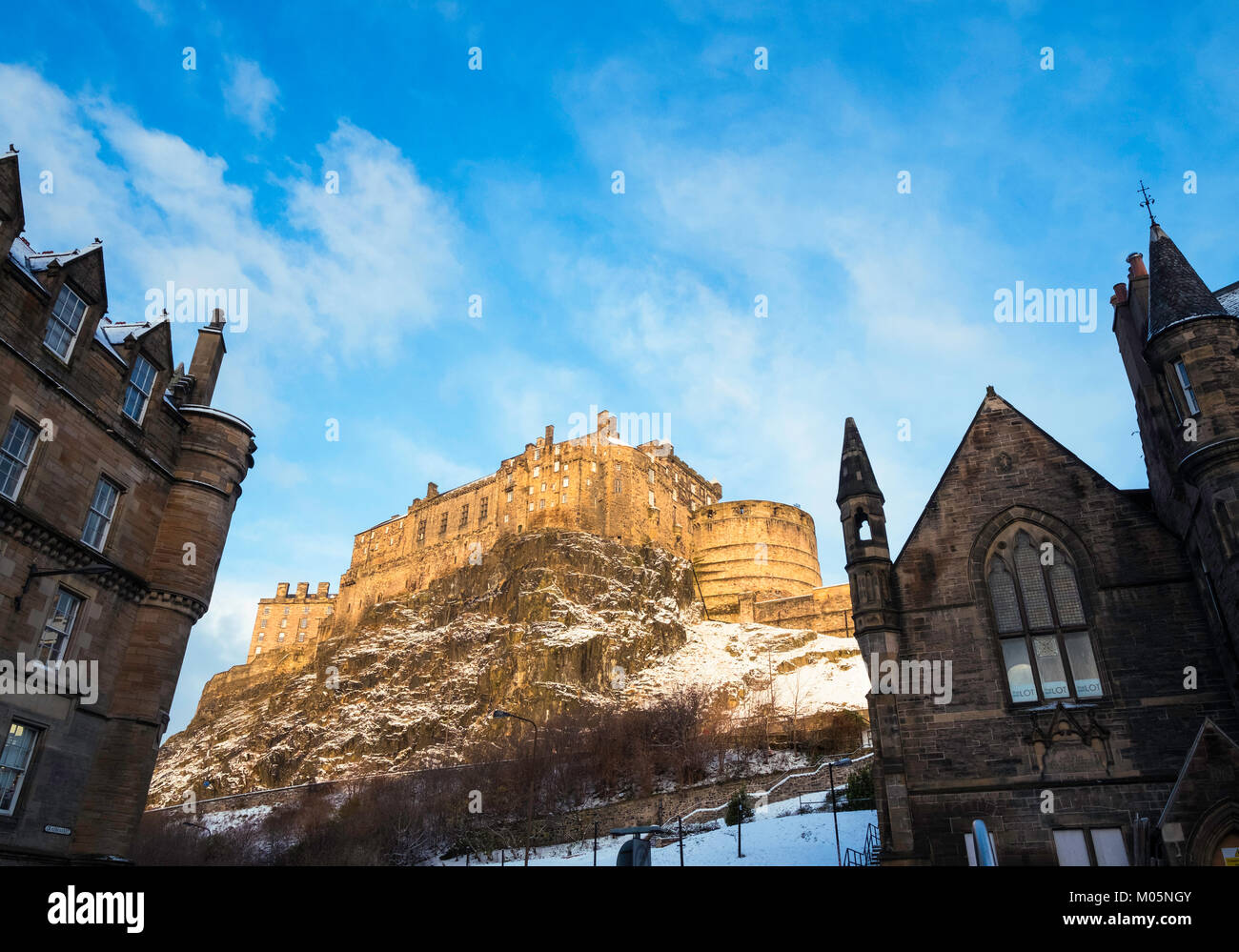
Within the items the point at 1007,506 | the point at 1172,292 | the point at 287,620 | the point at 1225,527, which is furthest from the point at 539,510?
the point at 1225,527

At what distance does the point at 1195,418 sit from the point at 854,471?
300 inches

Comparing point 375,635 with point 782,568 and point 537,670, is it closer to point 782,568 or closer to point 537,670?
point 537,670

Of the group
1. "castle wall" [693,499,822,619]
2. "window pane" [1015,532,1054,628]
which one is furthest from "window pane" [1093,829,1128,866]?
"castle wall" [693,499,822,619]

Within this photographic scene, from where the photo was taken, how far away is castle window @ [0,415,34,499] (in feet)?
60.9

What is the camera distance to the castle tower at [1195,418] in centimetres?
1675

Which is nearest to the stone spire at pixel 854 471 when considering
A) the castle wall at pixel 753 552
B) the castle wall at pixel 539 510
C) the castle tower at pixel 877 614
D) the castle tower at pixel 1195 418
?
the castle tower at pixel 877 614

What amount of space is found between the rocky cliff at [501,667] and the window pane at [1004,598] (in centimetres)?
3892

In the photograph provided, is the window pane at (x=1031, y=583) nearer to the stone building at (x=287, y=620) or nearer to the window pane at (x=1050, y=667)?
the window pane at (x=1050, y=667)

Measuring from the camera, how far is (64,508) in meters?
20.0

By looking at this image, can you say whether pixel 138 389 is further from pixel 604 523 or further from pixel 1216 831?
pixel 604 523

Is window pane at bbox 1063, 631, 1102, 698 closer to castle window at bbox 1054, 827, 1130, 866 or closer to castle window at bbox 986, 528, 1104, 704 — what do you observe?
castle window at bbox 986, 528, 1104, 704

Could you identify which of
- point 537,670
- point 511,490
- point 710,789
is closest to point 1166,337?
point 710,789

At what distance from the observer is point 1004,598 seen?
20.2 metres
